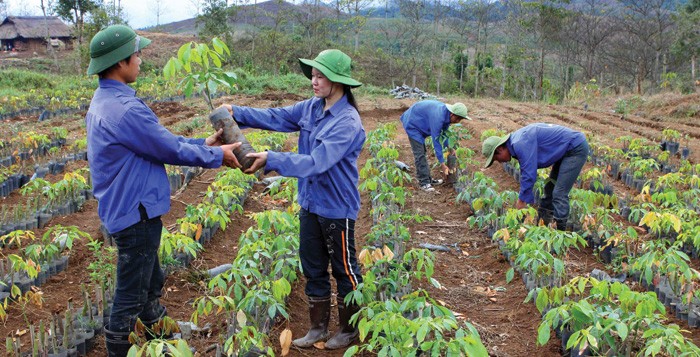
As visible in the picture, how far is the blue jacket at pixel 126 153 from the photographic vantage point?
115 inches

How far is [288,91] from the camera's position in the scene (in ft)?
73.5

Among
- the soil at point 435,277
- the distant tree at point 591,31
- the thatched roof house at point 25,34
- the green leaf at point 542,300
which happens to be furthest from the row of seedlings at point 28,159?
the thatched roof house at point 25,34

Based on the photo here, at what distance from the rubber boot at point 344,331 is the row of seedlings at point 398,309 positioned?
0.20ft

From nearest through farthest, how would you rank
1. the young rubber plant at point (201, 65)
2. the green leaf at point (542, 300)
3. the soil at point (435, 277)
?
the young rubber plant at point (201, 65)
the green leaf at point (542, 300)
the soil at point (435, 277)

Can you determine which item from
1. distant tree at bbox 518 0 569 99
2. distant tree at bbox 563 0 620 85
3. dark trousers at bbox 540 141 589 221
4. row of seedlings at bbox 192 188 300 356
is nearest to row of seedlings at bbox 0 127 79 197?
row of seedlings at bbox 192 188 300 356

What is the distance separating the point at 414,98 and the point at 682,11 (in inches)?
496

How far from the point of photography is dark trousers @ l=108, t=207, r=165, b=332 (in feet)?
9.98

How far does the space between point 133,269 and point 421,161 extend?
19.8 feet

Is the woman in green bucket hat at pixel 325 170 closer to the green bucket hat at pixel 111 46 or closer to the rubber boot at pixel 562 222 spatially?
the green bucket hat at pixel 111 46

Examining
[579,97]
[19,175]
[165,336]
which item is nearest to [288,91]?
[579,97]

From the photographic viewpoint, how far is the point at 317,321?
3811mm

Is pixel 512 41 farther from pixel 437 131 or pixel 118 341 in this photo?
pixel 118 341

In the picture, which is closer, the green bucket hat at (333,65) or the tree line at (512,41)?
the green bucket hat at (333,65)

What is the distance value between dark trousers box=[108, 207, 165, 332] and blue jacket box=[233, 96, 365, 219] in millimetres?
666
